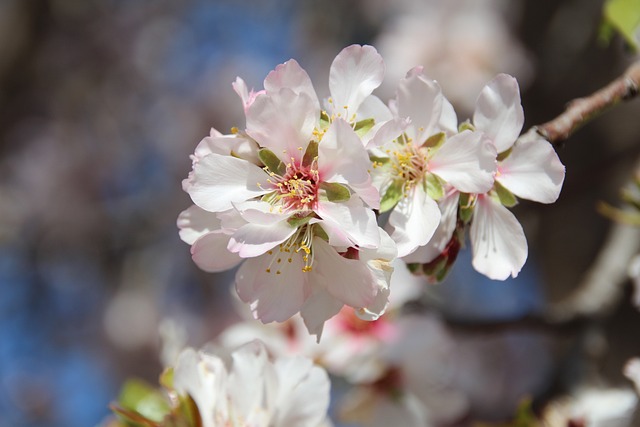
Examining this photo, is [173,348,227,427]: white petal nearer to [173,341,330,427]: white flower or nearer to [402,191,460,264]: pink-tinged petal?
[173,341,330,427]: white flower

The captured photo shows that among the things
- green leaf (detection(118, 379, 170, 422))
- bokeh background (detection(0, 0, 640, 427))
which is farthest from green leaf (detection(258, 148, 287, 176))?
bokeh background (detection(0, 0, 640, 427))

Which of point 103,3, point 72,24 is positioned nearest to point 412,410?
point 72,24

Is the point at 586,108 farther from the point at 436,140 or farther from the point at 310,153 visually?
the point at 310,153

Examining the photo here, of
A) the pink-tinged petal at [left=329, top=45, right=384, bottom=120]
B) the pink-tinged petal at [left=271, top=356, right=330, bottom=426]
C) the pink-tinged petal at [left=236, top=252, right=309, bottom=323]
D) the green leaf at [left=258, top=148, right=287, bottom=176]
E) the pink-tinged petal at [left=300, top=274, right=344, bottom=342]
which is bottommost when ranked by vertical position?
the pink-tinged petal at [left=271, top=356, right=330, bottom=426]

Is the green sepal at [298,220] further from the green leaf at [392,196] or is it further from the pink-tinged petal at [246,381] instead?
the pink-tinged petal at [246,381]

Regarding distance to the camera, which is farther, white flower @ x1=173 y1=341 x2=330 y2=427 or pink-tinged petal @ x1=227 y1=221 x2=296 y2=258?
white flower @ x1=173 y1=341 x2=330 y2=427

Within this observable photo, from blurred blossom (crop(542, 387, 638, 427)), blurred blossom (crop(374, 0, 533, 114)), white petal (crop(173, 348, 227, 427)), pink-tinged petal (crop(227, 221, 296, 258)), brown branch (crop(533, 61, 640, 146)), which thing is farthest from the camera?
blurred blossom (crop(374, 0, 533, 114))

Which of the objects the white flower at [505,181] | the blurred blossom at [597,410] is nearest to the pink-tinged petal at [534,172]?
the white flower at [505,181]

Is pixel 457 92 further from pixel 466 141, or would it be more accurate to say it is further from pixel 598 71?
pixel 466 141
